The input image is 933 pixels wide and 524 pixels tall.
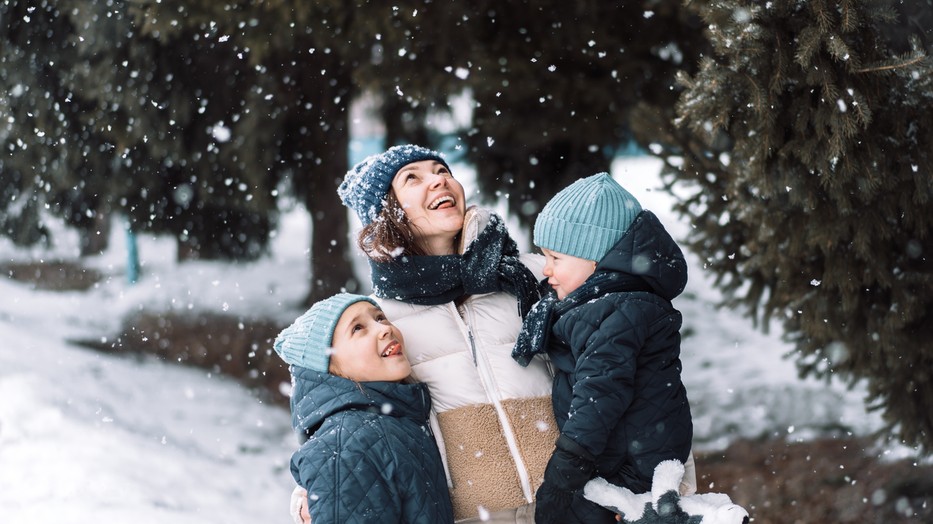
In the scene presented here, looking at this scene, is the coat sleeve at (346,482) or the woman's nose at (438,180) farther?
the woman's nose at (438,180)

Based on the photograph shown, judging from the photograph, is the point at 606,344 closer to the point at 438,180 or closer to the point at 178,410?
the point at 438,180

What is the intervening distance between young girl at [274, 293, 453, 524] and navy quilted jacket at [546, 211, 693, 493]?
1.34 ft

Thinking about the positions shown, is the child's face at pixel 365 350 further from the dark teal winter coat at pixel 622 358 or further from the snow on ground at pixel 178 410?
the snow on ground at pixel 178 410

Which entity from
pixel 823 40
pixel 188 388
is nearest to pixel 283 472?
pixel 188 388

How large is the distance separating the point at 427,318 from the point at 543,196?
16.2 ft

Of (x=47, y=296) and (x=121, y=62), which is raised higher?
(x=121, y=62)

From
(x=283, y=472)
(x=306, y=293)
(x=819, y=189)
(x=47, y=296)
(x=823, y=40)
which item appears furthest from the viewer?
(x=47, y=296)

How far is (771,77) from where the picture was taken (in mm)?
3486

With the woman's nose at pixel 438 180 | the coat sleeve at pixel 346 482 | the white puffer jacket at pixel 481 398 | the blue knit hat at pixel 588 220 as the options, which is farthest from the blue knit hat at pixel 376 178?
the coat sleeve at pixel 346 482

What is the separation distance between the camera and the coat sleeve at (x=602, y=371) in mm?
2273

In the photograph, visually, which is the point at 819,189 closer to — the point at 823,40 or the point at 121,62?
the point at 823,40

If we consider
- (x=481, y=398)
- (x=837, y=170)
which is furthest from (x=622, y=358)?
(x=837, y=170)

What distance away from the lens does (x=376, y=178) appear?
8.98 feet

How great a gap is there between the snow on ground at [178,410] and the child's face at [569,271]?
273 cm
